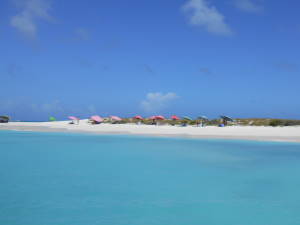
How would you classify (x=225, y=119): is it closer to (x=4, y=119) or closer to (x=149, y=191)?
(x=149, y=191)

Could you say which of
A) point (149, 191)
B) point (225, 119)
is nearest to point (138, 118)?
point (225, 119)

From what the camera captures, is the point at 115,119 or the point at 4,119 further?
the point at 4,119

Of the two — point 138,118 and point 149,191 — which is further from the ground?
point 138,118

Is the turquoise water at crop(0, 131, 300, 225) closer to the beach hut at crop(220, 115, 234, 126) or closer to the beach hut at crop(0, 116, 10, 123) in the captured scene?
the beach hut at crop(220, 115, 234, 126)

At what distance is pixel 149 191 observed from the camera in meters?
7.79

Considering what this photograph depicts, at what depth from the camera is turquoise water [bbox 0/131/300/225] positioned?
587 cm

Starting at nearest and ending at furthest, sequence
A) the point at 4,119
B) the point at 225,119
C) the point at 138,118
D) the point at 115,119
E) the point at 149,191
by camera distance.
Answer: the point at 149,191 → the point at 225,119 → the point at 115,119 → the point at 138,118 → the point at 4,119

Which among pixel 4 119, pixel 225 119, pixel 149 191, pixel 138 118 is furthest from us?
pixel 4 119

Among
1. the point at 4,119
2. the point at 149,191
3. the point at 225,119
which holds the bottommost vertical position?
the point at 149,191

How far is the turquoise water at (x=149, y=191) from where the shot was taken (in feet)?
19.3

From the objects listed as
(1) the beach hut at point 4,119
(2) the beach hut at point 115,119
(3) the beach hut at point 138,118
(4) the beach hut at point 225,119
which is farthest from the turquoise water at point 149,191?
(1) the beach hut at point 4,119

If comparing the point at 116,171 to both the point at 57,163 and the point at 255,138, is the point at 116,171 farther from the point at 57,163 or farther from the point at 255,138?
the point at 255,138

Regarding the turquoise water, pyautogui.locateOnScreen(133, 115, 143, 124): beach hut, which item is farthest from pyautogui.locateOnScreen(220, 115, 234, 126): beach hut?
the turquoise water

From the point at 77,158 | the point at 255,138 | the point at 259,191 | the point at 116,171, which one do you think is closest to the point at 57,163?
the point at 77,158
